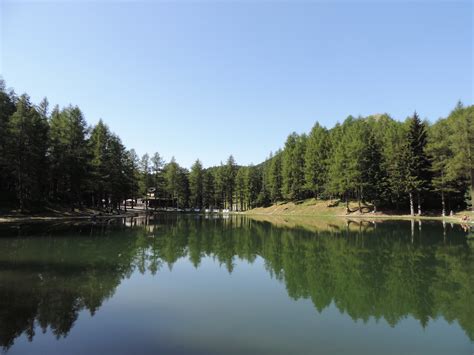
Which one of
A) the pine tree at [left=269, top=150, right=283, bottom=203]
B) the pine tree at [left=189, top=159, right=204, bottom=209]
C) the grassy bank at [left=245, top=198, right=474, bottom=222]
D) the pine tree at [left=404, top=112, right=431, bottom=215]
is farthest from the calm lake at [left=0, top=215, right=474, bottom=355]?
the pine tree at [left=189, top=159, right=204, bottom=209]

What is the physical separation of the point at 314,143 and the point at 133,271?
73925 millimetres

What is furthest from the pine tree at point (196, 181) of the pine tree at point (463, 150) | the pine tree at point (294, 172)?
the pine tree at point (463, 150)

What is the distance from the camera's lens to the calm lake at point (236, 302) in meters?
8.81

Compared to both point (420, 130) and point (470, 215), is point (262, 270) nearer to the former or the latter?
point (470, 215)

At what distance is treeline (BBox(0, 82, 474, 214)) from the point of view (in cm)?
5031

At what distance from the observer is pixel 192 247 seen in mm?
27219

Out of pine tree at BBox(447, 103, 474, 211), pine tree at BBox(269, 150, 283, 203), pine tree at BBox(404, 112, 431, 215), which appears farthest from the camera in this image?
pine tree at BBox(269, 150, 283, 203)

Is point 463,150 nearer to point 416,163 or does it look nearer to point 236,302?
point 416,163

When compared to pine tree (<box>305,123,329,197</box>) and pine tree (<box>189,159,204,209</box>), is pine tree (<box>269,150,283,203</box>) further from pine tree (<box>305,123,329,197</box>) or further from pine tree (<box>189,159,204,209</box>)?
pine tree (<box>189,159,204,209</box>)

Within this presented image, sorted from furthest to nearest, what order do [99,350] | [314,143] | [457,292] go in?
[314,143] < [457,292] < [99,350]

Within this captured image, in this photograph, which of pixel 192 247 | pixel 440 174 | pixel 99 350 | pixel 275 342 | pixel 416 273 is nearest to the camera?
pixel 99 350

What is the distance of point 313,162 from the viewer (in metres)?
84.6

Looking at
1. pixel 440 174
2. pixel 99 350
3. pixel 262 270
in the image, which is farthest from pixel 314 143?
pixel 99 350

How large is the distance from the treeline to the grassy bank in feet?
6.74
